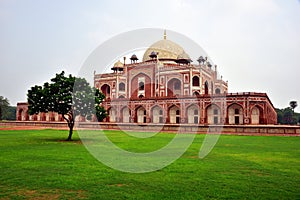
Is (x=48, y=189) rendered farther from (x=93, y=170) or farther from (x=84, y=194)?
(x=93, y=170)

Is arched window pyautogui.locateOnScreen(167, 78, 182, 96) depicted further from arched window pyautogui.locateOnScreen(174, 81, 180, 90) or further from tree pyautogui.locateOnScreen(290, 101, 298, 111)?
Answer: tree pyautogui.locateOnScreen(290, 101, 298, 111)

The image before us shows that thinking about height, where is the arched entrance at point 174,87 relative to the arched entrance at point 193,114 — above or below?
above

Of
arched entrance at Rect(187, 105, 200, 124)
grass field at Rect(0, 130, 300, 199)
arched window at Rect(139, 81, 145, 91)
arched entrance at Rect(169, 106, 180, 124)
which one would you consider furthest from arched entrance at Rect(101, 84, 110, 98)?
grass field at Rect(0, 130, 300, 199)

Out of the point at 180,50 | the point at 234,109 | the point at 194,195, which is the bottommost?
the point at 194,195

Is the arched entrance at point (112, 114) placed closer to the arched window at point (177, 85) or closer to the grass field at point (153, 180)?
the arched window at point (177, 85)

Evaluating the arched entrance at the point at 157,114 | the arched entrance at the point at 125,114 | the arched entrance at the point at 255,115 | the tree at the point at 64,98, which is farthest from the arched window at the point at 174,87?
the tree at the point at 64,98

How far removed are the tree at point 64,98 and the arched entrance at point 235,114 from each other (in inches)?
788

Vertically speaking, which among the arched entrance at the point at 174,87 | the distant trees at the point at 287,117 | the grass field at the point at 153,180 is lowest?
the grass field at the point at 153,180

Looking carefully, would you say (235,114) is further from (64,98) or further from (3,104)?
(3,104)

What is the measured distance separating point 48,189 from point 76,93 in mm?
11374

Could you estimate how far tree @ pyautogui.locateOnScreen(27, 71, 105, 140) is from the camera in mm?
16281

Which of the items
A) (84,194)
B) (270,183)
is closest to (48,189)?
(84,194)

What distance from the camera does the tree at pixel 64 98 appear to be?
16281 millimetres

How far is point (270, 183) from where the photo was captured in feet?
19.8
